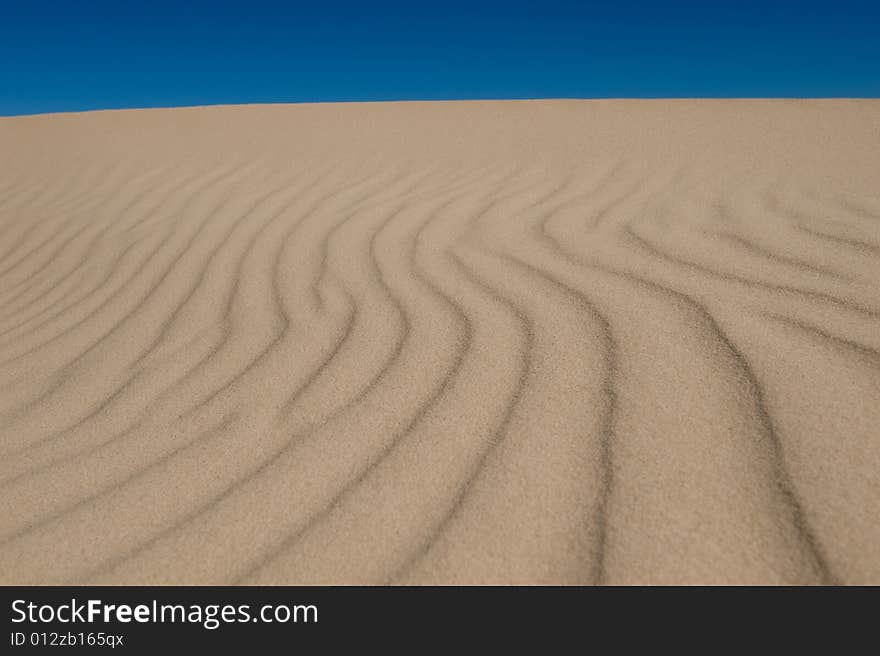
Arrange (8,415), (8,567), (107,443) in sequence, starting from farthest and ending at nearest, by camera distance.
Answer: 1. (8,415)
2. (107,443)
3. (8,567)

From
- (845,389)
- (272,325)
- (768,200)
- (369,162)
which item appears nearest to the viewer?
(845,389)

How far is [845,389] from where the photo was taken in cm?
116

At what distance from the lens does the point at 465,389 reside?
4.49 feet

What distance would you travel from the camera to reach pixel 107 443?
4.55 ft

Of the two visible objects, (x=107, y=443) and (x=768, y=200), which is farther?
(x=768, y=200)

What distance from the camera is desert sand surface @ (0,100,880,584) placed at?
94 centimetres

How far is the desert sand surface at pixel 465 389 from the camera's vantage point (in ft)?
3.10
